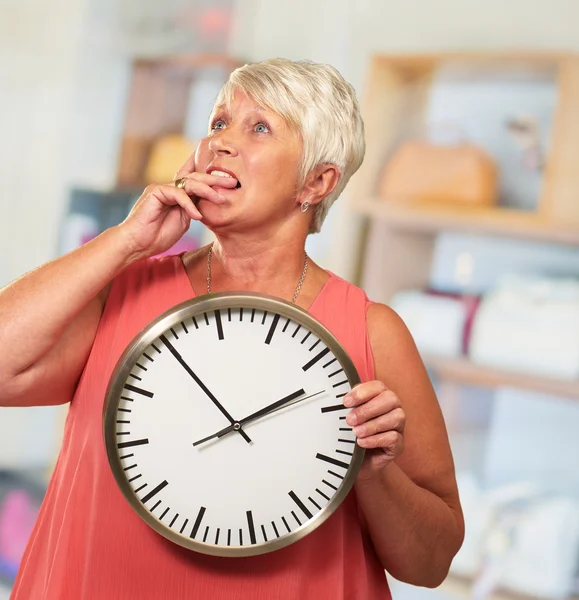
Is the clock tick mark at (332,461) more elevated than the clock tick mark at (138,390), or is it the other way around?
the clock tick mark at (138,390)

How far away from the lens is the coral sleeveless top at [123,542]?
1.12 meters

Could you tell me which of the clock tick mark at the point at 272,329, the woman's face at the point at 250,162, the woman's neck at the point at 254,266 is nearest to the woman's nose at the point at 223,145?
the woman's face at the point at 250,162

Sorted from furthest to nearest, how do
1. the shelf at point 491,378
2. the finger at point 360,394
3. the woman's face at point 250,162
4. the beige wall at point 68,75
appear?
the beige wall at point 68,75 → the shelf at point 491,378 → the woman's face at point 250,162 → the finger at point 360,394

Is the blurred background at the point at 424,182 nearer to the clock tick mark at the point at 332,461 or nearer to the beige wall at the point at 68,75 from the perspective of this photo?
the beige wall at the point at 68,75

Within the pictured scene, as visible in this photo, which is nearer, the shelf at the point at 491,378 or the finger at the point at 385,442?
the finger at the point at 385,442

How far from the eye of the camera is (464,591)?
257cm

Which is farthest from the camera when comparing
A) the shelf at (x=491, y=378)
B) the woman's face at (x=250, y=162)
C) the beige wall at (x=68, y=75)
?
the beige wall at (x=68, y=75)

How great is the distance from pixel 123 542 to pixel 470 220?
1.73m

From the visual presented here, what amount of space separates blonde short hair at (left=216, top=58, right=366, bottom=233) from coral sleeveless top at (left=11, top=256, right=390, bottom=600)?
22cm

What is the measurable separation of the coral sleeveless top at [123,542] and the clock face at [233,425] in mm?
93

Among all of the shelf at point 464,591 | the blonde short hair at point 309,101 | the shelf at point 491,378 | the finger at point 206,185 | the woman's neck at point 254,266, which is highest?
the blonde short hair at point 309,101

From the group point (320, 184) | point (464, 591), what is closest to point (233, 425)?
point (320, 184)

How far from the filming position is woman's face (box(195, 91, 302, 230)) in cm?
112

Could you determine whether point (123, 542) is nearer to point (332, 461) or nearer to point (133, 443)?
point (133, 443)
